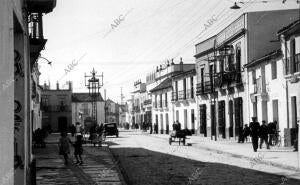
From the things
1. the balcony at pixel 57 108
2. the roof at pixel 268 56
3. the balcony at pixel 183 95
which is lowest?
the balcony at pixel 57 108

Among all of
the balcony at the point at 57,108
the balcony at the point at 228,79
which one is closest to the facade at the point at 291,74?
the balcony at the point at 228,79

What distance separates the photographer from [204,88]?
1540 inches

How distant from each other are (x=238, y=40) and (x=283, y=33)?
8181 millimetres

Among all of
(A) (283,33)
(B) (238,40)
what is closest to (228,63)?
(B) (238,40)

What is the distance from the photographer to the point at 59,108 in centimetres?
7662

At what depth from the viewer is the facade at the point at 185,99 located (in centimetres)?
4347

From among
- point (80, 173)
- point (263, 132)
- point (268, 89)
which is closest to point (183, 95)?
point (268, 89)

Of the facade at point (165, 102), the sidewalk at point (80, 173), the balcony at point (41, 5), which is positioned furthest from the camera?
the facade at point (165, 102)

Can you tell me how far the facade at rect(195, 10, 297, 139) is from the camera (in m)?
29.4

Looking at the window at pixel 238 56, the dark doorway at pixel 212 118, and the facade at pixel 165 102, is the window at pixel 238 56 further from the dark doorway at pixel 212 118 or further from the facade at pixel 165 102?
the facade at pixel 165 102

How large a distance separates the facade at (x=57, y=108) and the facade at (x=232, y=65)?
39.1 meters

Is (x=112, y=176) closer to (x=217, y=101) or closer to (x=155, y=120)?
(x=217, y=101)

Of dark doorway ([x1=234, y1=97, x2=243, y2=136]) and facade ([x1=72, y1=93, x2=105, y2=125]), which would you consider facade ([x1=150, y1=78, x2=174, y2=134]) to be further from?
facade ([x1=72, y1=93, x2=105, y2=125])

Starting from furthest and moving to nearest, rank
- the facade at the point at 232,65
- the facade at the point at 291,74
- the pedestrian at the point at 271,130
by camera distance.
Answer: the facade at the point at 232,65, the pedestrian at the point at 271,130, the facade at the point at 291,74
